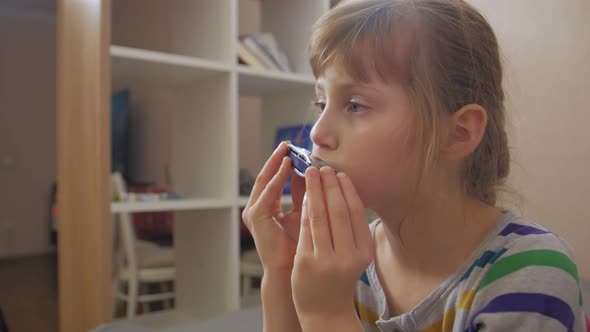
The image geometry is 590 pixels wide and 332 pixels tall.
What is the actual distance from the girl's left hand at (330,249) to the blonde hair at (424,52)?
13cm

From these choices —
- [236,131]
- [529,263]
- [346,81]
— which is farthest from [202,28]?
[529,263]

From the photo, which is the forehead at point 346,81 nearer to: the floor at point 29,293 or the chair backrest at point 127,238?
the chair backrest at point 127,238

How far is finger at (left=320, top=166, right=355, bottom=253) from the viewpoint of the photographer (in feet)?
2.01

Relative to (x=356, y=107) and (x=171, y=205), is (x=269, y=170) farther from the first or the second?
(x=171, y=205)

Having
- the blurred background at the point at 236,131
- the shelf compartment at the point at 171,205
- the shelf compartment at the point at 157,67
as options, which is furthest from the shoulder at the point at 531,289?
the shelf compartment at the point at 157,67

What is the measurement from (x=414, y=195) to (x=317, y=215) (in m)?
0.16

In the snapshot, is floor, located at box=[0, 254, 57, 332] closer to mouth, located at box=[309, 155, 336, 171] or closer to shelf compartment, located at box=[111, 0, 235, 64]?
shelf compartment, located at box=[111, 0, 235, 64]

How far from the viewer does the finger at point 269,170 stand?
0.78 meters

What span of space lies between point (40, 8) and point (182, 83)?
398 centimetres

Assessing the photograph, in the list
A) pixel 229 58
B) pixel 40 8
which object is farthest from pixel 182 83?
pixel 40 8

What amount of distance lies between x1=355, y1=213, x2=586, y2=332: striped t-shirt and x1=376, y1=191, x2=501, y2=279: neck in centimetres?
3

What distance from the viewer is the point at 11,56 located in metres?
4.84

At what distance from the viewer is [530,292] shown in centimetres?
56

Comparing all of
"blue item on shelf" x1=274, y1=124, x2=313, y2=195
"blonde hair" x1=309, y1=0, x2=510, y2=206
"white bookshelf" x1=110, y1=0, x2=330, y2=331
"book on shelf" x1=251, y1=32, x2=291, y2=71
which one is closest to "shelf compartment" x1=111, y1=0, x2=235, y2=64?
"white bookshelf" x1=110, y1=0, x2=330, y2=331
